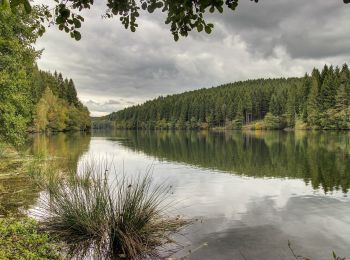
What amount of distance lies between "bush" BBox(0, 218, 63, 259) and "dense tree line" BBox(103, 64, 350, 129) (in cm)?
9457

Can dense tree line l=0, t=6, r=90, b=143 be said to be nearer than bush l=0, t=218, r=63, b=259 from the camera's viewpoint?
No


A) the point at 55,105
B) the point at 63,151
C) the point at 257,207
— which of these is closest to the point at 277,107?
the point at 55,105

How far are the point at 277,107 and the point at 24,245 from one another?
128m

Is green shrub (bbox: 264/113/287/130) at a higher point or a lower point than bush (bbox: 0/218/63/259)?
higher

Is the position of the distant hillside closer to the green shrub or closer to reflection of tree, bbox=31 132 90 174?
reflection of tree, bbox=31 132 90 174

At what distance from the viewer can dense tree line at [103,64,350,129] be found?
95500 mm

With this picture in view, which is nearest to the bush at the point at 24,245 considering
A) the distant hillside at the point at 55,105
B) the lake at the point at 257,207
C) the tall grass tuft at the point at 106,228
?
the tall grass tuft at the point at 106,228

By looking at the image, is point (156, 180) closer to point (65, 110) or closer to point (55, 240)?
point (55, 240)

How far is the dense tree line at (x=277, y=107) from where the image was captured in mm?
95500

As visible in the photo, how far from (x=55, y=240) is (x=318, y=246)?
22.6 feet

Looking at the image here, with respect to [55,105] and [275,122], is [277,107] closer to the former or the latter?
[275,122]

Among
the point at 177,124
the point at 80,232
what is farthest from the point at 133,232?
the point at 177,124

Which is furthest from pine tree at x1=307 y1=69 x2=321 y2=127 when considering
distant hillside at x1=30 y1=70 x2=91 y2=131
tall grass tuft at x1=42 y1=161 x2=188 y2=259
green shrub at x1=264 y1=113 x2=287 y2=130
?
tall grass tuft at x1=42 y1=161 x2=188 y2=259

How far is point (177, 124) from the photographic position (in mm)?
179625
